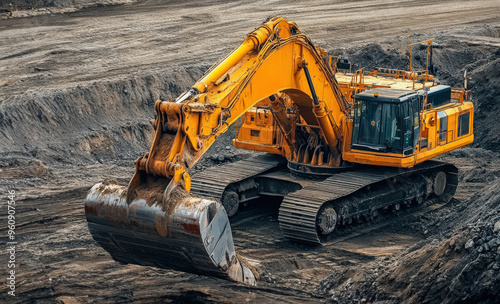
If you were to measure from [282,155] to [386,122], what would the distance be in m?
2.32

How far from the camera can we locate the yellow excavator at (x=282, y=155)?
10883 mm

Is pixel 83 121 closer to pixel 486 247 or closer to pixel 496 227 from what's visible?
pixel 496 227

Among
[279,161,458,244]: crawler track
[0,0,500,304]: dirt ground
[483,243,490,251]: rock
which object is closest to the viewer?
[483,243,490,251]: rock

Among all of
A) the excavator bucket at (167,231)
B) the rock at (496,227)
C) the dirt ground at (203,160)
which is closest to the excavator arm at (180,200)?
the excavator bucket at (167,231)

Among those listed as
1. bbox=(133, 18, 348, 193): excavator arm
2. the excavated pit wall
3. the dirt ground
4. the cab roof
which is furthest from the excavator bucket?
the excavated pit wall

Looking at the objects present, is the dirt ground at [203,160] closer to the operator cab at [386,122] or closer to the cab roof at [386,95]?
the operator cab at [386,122]

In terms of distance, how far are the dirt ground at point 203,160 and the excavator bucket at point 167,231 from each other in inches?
35.5

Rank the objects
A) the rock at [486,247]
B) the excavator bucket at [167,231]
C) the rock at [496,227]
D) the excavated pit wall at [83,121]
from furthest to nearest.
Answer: the excavated pit wall at [83,121] → the excavator bucket at [167,231] → the rock at [496,227] → the rock at [486,247]

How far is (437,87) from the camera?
16.2 metres

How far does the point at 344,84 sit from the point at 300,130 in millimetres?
1787

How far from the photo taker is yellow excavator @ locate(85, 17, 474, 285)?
1088cm

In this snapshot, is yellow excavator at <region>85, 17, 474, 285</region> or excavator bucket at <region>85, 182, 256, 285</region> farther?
yellow excavator at <region>85, 17, 474, 285</region>

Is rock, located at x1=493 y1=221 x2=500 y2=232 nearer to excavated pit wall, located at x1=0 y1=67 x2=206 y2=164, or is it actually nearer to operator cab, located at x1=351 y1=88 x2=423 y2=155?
operator cab, located at x1=351 y1=88 x2=423 y2=155

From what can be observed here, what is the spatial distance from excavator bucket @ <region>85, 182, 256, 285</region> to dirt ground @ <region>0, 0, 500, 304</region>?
0.90m
